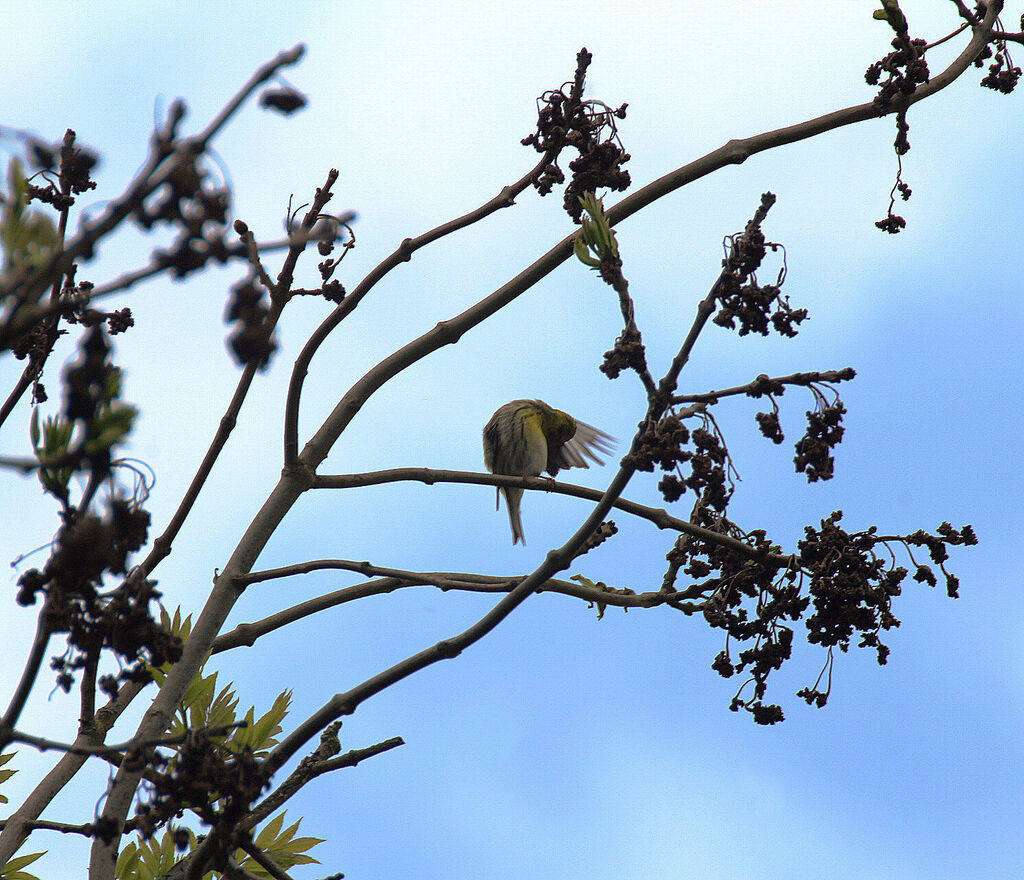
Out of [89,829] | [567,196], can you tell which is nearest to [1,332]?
[89,829]

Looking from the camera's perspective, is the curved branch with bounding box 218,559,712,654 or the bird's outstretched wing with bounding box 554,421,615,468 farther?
the bird's outstretched wing with bounding box 554,421,615,468

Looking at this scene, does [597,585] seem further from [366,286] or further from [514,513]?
[514,513]

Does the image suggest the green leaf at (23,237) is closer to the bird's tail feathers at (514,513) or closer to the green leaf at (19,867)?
the green leaf at (19,867)

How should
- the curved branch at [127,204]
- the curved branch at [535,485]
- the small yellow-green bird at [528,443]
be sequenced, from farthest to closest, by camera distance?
the small yellow-green bird at [528,443] < the curved branch at [535,485] < the curved branch at [127,204]

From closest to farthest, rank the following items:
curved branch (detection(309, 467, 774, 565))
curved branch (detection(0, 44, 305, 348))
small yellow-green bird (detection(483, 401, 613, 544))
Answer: curved branch (detection(0, 44, 305, 348)), curved branch (detection(309, 467, 774, 565)), small yellow-green bird (detection(483, 401, 613, 544))

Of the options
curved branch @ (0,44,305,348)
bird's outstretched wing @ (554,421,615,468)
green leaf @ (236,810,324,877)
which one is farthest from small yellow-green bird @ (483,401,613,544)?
curved branch @ (0,44,305,348)

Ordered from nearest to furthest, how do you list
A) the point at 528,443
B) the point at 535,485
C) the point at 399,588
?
the point at 535,485 < the point at 399,588 < the point at 528,443

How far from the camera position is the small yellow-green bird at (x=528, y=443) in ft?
27.2

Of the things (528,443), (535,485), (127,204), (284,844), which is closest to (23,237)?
(127,204)

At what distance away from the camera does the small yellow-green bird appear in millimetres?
8289

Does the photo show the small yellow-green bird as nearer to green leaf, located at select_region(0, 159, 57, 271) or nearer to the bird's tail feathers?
the bird's tail feathers

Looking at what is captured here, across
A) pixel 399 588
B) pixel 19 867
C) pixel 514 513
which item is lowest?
pixel 19 867

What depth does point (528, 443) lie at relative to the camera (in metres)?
8.27

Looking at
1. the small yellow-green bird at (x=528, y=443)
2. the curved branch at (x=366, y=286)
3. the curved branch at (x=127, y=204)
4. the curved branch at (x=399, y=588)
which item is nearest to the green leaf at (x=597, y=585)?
the curved branch at (x=399, y=588)
